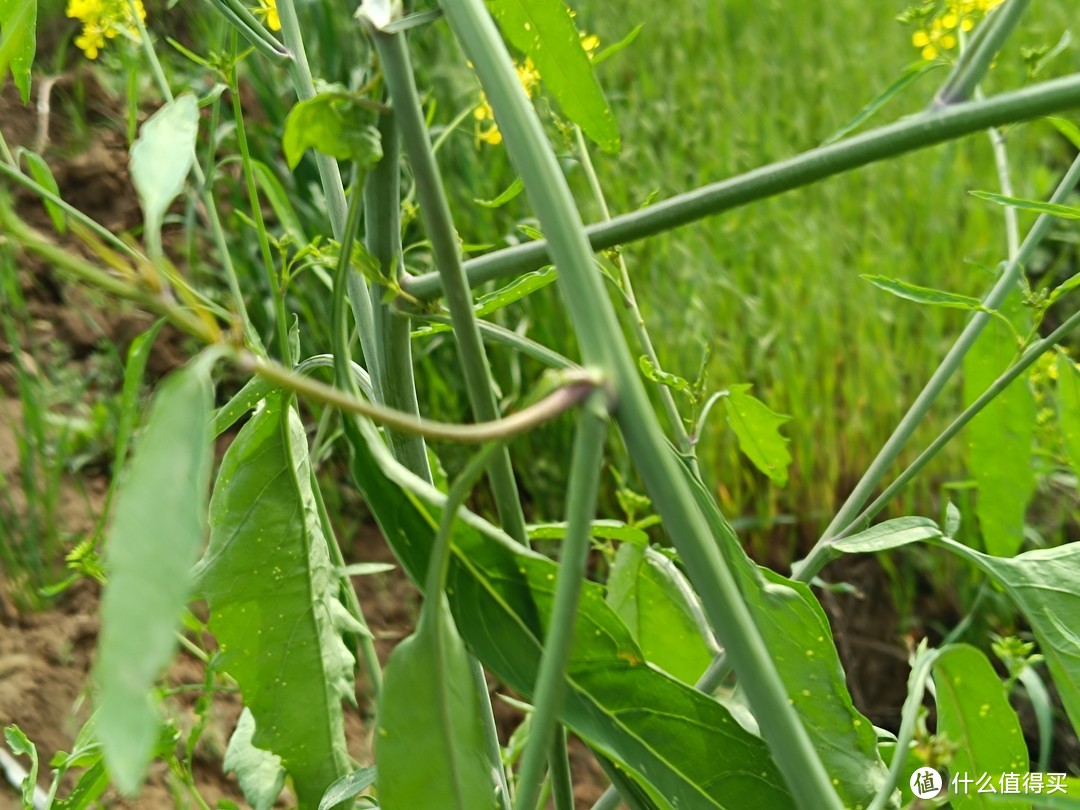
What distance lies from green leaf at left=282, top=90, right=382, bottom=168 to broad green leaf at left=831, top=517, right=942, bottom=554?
1.10ft

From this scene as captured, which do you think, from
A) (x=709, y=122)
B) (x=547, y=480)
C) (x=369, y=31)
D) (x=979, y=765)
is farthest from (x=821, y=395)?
(x=369, y=31)

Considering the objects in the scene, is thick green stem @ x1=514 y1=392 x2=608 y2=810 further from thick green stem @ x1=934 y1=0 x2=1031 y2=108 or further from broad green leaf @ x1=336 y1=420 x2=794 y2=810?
thick green stem @ x1=934 y1=0 x2=1031 y2=108

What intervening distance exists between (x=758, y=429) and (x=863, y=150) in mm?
334

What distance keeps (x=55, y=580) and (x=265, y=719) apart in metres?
0.92

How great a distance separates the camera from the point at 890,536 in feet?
1.82

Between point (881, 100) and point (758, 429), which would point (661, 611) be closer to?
point (758, 429)

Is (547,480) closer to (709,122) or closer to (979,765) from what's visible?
(709,122)

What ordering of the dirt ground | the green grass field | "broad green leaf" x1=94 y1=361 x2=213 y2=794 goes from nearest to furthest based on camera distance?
"broad green leaf" x1=94 y1=361 x2=213 y2=794 < the dirt ground < the green grass field

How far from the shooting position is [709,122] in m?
1.99

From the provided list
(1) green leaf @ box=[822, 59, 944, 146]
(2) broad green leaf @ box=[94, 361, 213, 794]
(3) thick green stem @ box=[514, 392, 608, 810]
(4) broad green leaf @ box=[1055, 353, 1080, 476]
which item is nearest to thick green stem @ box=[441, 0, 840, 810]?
(3) thick green stem @ box=[514, 392, 608, 810]

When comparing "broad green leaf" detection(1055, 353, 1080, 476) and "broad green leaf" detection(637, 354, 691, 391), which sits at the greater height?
"broad green leaf" detection(637, 354, 691, 391)

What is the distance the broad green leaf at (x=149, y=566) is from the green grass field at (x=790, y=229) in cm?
113

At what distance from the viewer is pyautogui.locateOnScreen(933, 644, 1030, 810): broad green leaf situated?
0.49m

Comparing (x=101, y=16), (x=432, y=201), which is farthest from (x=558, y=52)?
(x=101, y=16)
